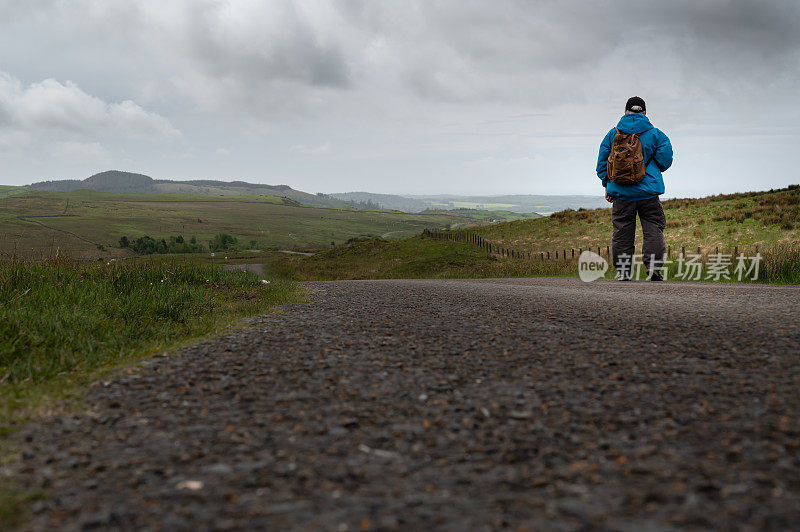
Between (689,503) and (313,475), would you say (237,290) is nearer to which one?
(313,475)

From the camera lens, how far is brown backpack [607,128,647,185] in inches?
524

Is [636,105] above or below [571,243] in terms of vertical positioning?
above

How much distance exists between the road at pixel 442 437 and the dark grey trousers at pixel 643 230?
8.46 metres

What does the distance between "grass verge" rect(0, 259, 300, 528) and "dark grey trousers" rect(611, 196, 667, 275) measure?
360 inches

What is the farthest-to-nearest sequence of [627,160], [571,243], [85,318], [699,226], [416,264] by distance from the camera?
[571,243]
[416,264]
[699,226]
[627,160]
[85,318]

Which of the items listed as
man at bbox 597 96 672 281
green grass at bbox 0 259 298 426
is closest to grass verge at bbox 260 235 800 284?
man at bbox 597 96 672 281

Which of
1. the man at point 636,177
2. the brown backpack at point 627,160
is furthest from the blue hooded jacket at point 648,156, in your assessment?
the brown backpack at point 627,160

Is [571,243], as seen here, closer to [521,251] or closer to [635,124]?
[521,251]

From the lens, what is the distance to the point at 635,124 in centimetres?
1368

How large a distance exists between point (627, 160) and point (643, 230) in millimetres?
1993

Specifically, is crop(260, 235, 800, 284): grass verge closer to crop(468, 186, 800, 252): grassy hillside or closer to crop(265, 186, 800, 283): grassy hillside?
crop(265, 186, 800, 283): grassy hillside

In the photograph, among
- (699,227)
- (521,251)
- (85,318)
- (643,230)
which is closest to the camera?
(85,318)

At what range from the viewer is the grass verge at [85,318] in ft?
14.6

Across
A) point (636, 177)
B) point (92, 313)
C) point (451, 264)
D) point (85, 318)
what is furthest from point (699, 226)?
point (85, 318)
